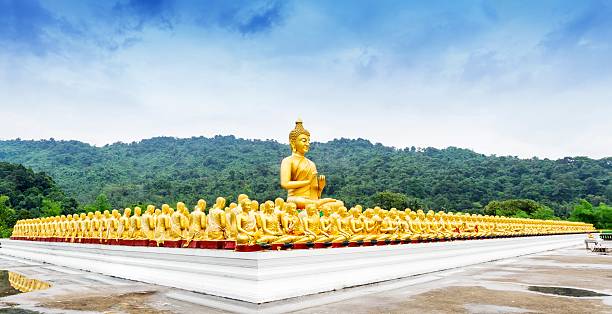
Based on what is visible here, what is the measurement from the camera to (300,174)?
53.3ft

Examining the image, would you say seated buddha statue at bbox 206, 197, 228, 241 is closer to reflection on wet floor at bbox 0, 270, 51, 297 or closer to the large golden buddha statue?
reflection on wet floor at bbox 0, 270, 51, 297

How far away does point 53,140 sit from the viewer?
128m

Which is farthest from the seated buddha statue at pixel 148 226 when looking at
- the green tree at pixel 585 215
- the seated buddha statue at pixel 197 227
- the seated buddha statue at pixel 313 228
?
the green tree at pixel 585 215

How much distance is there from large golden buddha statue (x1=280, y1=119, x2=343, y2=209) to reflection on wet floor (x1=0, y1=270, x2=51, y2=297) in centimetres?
792

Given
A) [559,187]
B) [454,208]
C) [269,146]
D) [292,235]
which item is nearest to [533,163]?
[559,187]

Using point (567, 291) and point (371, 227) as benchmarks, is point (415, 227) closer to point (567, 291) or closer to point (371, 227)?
point (371, 227)

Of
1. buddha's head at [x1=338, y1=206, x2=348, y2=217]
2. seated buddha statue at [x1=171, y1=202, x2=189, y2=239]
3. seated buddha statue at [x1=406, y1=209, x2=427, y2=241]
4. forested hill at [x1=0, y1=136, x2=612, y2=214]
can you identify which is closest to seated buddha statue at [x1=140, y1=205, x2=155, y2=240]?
seated buddha statue at [x1=171, y1=202, x2=189, y2=239]

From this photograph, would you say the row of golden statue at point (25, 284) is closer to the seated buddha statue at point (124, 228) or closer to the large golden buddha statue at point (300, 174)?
the seated buddha statue at point (124, 228)

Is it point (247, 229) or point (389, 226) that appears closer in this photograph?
point (247, 229)

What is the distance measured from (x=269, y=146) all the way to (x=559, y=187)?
77408mm

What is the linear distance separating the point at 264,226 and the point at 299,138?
8.12m

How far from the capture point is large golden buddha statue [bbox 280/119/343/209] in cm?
1603

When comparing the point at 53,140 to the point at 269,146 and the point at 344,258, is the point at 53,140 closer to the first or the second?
the point at 269,146

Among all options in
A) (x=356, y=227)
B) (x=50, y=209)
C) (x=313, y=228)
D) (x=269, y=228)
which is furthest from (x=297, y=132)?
(x=50, y=209)
